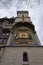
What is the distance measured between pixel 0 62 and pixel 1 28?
8.35 meters

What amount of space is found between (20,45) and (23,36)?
93.4 inches

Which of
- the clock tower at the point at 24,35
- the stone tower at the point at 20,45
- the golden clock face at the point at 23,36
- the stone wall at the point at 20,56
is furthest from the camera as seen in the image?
the golden clock face at the point at 23,36

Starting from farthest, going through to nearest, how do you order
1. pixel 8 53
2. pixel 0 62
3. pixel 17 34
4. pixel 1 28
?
pixel 1 28, pixel 17 34, pixel 8 53, pixel 0 62

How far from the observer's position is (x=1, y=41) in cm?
1948

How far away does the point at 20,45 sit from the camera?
57.5 feet

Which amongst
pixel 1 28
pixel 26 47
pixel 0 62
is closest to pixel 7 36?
pixel 1 28

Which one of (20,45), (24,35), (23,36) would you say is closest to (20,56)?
(20,45)

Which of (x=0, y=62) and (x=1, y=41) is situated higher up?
(x=1, y=41)

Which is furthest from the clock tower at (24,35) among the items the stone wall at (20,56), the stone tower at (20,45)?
the stone wall at (20,56)

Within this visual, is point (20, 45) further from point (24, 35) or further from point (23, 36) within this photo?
point (24, 35)

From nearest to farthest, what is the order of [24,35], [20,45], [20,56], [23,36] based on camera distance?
[20,56] < [20,45] < [23,36] < [24,35]

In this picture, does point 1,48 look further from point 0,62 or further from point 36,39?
point 36,39

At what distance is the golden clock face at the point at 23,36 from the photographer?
18.5 meters

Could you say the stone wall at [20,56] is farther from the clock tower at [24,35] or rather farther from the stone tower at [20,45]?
the clock tower at [24,35]
